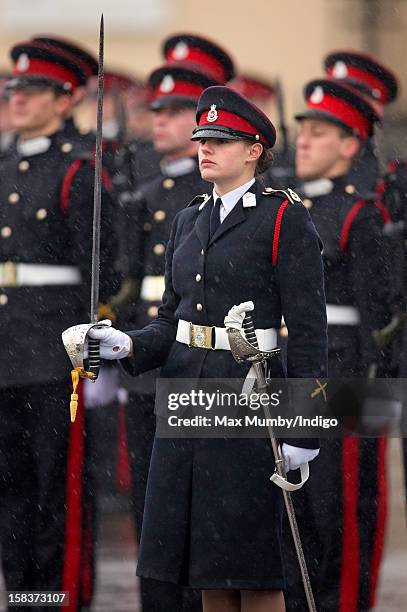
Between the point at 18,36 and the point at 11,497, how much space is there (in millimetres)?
15776

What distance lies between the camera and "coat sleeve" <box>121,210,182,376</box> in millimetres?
5906

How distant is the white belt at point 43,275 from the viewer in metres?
7.13

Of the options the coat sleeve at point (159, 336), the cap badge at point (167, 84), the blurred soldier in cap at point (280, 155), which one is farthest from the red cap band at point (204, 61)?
the coat sleeve at point (159, 336)

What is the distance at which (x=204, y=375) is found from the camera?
5.83m

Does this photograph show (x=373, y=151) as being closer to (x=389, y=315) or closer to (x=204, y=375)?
(x=389, y=315)

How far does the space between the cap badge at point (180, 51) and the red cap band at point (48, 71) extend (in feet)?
3.84

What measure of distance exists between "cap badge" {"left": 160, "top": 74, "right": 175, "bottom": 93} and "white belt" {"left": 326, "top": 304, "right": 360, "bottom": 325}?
1155 millimetres

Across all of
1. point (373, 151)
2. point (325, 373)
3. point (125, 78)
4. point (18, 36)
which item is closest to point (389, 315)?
point (373, 151)

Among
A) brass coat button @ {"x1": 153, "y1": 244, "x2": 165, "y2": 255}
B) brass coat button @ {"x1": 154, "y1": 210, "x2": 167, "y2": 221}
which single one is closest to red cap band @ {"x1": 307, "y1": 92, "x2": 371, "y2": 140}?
brass coat button @ {"x1": 154, "y1": 210, "x2": 167, "y2": 221}

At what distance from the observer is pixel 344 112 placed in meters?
7.64

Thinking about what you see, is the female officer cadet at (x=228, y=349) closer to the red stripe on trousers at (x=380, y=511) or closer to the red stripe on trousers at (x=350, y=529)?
the red stripe on trousers at (x=350, y=529)

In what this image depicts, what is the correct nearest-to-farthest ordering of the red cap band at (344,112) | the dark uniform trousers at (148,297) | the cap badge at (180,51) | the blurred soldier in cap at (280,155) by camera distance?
1. the dark uniform trousers at (148,297)
2. the red cap band at (344,112)
3. the blurred soldier in cap at (280,155)
4. the cap badge at (180,51)

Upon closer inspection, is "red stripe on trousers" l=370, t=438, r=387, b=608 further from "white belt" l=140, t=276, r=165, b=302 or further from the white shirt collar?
the white shirt collar

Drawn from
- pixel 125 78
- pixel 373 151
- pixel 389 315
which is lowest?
pixel 389 315
